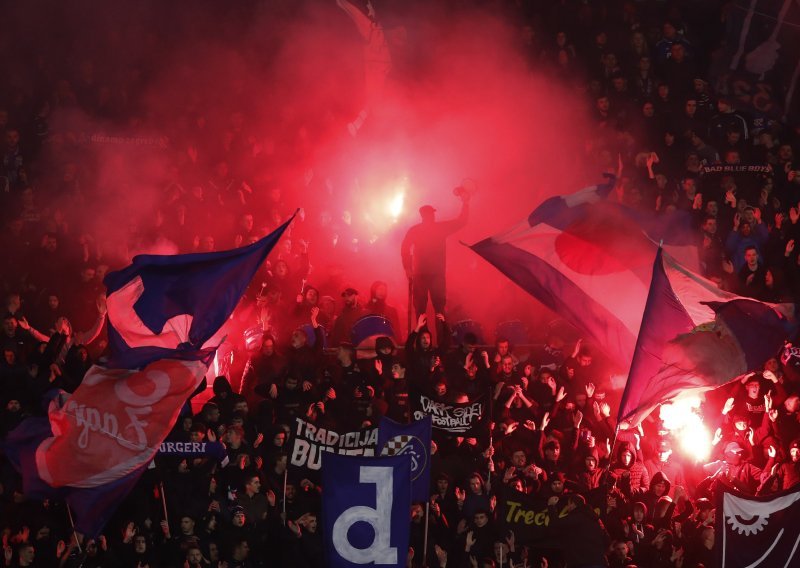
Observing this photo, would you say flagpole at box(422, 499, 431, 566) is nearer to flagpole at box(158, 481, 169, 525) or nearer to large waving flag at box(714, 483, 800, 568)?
flagpole at box(158, 481, 169, 525)

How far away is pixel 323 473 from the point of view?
9.84 meters

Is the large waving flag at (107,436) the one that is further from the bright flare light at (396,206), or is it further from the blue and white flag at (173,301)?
the bright flare light at (396,206)

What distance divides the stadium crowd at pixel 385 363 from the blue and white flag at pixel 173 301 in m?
1.04

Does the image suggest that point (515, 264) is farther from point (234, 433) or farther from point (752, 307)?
point (234, 433)

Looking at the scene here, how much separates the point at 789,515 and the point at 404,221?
7.64 m

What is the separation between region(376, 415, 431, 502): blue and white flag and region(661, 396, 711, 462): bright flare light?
2.67 meters

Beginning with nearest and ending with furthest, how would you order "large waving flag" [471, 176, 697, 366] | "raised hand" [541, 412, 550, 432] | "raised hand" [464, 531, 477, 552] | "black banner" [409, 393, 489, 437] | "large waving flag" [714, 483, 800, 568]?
"large waving flag" [714, 483, 800, 568] < "raised hand" [464, 531, 477, 552] < "large waving flag" [471, 176, 697, 366] < "black banner" [409, 393, 489, 437] < "raised hand" [541, 412, 550, 432]

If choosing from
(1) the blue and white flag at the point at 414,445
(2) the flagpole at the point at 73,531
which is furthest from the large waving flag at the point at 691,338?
(2) the flagpole at the point at 73,531

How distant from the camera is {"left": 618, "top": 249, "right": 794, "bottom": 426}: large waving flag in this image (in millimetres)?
10016

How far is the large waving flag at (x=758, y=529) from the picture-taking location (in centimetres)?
944

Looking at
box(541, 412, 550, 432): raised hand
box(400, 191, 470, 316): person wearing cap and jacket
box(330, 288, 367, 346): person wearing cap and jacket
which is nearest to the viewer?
box(541, 412, 550, 432): raised hand

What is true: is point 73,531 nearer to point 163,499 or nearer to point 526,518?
point 163,499

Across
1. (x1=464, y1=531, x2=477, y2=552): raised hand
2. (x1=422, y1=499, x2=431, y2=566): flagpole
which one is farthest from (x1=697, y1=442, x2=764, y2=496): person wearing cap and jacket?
(x1=422, y1=499, x2=431, y2=566): flagpole

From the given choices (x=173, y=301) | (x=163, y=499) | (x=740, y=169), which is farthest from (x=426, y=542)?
(x=740, y=169)
